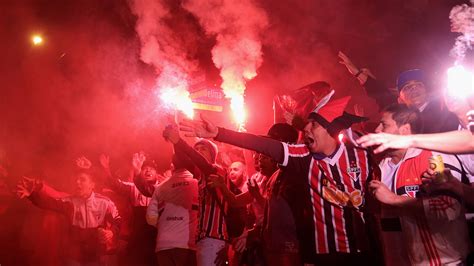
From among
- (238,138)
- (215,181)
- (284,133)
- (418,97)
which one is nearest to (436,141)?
(238,138)

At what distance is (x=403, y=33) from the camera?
22.4 feet

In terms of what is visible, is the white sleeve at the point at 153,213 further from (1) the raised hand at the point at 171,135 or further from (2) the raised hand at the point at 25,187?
(2) the raised hand at the point at 25,187

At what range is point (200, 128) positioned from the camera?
11.5 ft

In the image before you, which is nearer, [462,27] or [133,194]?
[462,27]

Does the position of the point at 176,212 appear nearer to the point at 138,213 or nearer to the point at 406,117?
the point at 138,213

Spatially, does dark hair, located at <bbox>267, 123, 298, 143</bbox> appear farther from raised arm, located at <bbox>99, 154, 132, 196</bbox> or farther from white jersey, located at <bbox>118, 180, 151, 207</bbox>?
raised arm, located at <bbox>99, 154, 132, 196</bbox>

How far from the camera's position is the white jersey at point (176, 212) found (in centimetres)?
524

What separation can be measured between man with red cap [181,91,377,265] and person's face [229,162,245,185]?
95.6 inches

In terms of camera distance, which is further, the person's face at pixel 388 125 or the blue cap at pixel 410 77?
the blue cap at pixel 410 77

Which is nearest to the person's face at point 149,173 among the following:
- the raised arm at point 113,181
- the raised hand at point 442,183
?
the raised arm at point 113,181

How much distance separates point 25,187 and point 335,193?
5.45 m

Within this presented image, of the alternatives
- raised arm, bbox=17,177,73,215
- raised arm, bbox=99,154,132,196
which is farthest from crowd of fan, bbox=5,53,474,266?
raised arm, bbox=17,177,73,215

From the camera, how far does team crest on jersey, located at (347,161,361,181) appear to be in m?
3.41

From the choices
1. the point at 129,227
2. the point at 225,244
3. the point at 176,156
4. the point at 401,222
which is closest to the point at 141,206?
the point at 129,227
